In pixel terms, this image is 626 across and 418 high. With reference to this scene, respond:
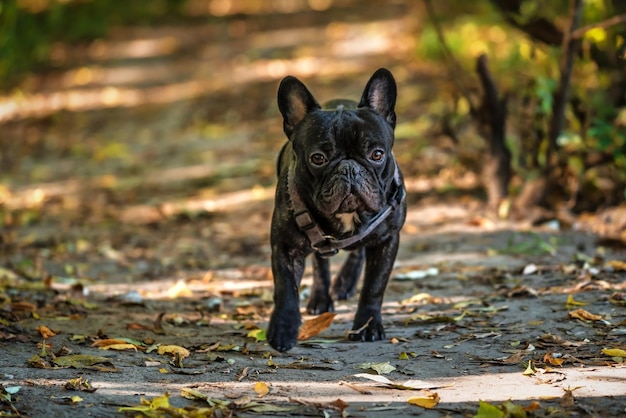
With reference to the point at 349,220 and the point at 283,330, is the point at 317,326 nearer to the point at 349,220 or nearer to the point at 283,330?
the point at 283,330

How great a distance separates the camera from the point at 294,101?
579cm

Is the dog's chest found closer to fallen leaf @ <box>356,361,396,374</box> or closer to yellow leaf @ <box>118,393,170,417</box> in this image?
fallen leaf @ <box>356,361,396,374</box>

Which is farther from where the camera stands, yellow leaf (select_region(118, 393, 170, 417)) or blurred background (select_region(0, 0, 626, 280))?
blurred background (select_region(0, 0, 626, 280))

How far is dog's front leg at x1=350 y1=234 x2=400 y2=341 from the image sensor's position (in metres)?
5.88

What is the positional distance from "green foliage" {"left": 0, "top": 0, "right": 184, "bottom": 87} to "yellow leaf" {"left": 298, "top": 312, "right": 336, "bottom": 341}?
12.7 m

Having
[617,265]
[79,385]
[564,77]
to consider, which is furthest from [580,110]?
[79,385]

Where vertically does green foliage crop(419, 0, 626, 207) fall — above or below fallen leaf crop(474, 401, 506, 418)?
above

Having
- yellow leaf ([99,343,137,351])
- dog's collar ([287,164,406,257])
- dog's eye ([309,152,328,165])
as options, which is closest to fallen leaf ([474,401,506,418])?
dog's collar ([287,164,406,257])

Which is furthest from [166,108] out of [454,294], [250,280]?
[454,294]

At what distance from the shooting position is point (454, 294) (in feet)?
22.8

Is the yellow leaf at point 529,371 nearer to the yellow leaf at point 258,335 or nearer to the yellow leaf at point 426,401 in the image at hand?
the yellow leaf at point 426,401

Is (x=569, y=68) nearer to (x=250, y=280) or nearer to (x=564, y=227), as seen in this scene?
(x=564, y=227)

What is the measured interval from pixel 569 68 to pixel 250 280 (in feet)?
10.7

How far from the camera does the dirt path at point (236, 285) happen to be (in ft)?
15.6
